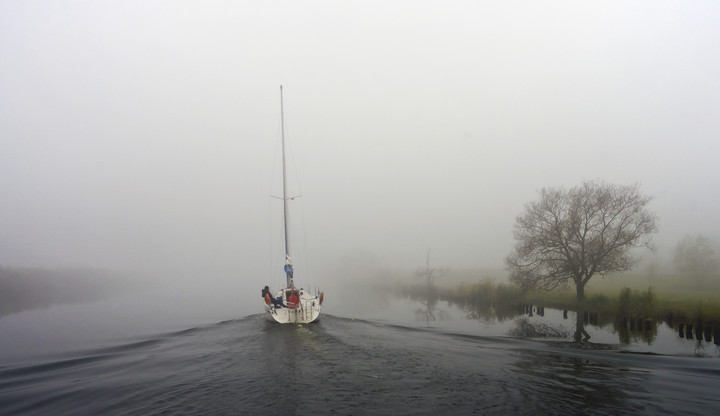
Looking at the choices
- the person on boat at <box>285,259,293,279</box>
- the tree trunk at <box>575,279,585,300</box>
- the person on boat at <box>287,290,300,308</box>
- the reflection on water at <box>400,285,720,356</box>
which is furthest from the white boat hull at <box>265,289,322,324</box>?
the tree trunk at <box>575,279,585,300</box>

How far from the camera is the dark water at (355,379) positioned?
37.6ft

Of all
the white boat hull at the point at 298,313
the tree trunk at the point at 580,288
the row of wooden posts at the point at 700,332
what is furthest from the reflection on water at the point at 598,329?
the white boat hull at the point at 298,313

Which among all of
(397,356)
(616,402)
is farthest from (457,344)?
(616,402)

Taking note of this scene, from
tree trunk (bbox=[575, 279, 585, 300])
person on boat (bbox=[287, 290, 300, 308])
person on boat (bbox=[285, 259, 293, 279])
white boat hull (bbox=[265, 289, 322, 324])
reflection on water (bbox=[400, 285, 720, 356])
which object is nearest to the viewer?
reflection on water (bbox=[400, 285, 720, 356])

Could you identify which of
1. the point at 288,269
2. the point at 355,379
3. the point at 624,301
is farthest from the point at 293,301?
the point at 624,301

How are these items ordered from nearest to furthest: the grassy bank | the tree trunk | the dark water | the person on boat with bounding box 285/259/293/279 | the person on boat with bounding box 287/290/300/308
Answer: the dark water → the person on boat with bounding box 287/290/300/308 → the grassy bank → the person on boat with bounding box 285/259/293/279 → the tree trunk

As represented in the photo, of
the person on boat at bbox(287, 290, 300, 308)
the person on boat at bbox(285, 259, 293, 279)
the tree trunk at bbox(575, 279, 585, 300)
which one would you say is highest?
the person on boat at bbox(285, 259, 293, 279)

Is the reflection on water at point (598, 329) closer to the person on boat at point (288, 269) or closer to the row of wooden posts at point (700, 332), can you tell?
the row of wooden posts at point (700, 332)

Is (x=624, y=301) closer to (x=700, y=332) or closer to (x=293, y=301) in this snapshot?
(x=700, y=332)

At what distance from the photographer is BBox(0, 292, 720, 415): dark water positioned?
11.4 m

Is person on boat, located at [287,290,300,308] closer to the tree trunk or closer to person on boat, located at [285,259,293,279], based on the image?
person on boat, located at [285,259,293,279]

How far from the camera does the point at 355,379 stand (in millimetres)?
13953

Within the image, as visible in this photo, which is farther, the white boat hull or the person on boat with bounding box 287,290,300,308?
the person on boat with bounding box 287,290,300,308

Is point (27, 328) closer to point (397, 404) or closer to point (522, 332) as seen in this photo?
point (397, 404)
